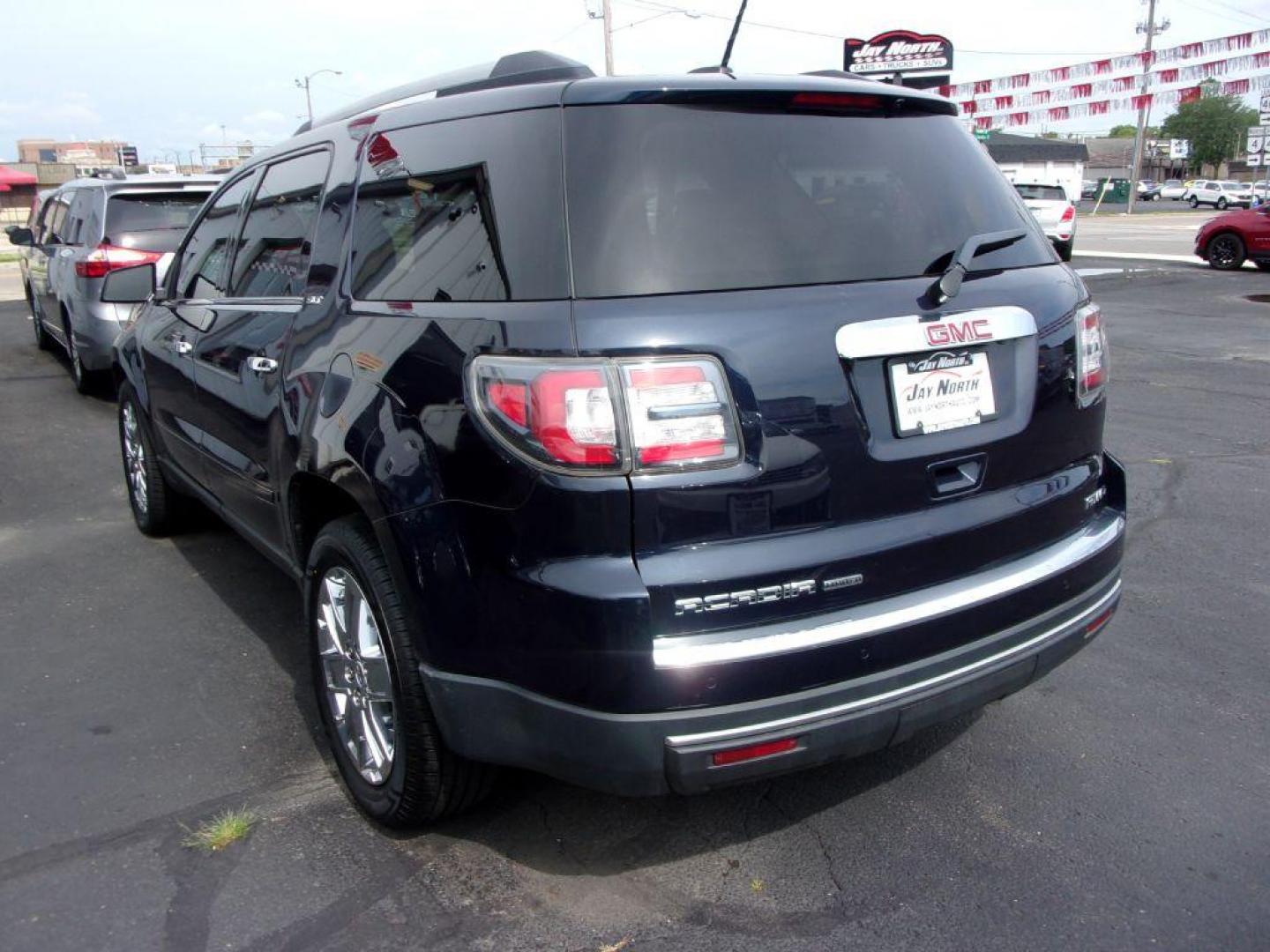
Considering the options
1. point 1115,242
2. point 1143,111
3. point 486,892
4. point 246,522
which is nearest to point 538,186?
point 486,892

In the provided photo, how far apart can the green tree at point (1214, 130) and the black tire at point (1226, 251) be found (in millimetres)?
92947

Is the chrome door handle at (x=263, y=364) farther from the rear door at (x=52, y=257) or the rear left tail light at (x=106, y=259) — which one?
the rear door at (x=52, y=257)

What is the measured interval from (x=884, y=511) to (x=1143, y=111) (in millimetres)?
55811

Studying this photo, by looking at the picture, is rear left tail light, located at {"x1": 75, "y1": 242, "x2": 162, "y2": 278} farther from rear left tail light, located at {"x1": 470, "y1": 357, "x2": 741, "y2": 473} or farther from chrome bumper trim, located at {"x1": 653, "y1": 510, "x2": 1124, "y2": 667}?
chrome bumper trim, located at {"x1": 653, "y1": 510, "x2": 1124, "y2": 667}

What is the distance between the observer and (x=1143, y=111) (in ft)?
165

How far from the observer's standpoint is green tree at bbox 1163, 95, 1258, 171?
100688 millimetres

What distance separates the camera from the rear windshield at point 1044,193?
22516mm

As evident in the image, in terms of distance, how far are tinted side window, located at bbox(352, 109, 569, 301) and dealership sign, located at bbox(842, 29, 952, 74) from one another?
99.7 ft

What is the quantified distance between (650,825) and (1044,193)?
893 inches

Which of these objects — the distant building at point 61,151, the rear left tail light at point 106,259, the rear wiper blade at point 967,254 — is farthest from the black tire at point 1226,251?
the distant building at point 61,151

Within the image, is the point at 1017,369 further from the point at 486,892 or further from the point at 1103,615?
the point at 486,892

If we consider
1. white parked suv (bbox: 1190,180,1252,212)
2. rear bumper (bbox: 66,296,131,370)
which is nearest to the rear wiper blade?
rear bumper (bbox: 66,296,131,370)

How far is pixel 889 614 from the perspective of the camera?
236cm

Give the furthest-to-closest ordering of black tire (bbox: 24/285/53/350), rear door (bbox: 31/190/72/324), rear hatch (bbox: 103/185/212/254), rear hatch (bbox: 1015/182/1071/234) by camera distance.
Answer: rear hatch (bbox: 1015/182/1071/234)
black tire (bbox: 24/285/53/350)
rear door (bbox: 31/190/72/324)
rear hatch (bbox: 103/185/212/254)
